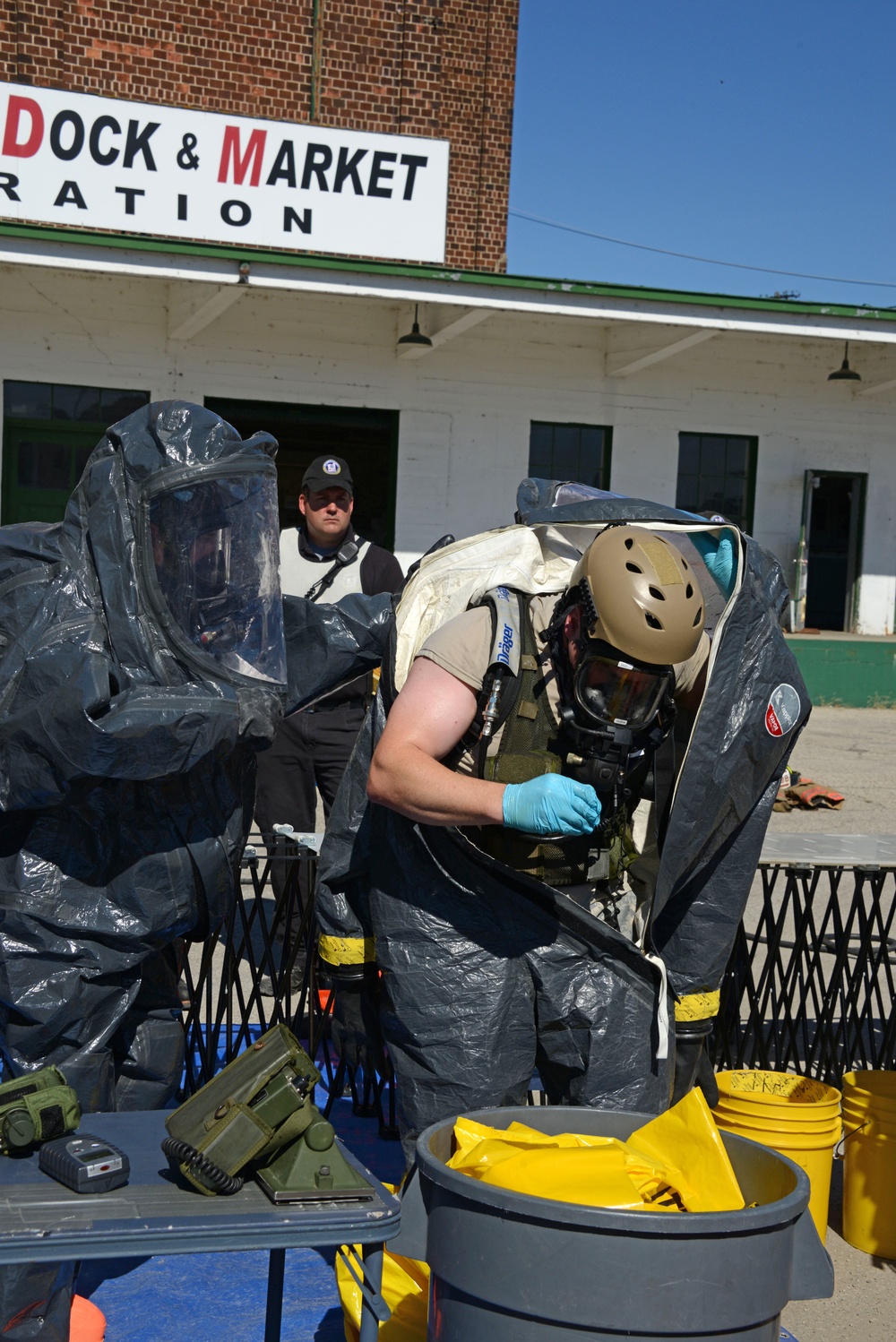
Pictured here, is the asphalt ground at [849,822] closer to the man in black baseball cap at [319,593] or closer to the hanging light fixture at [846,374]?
the man in black baseball cap at [319,593]

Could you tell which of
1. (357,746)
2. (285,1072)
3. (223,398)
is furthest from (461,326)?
(285,1072)

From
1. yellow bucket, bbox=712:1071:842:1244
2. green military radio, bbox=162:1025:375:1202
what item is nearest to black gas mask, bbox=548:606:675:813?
green military radio, bbox=162:1025:375:1202

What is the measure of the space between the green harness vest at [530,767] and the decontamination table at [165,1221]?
2.51 ft

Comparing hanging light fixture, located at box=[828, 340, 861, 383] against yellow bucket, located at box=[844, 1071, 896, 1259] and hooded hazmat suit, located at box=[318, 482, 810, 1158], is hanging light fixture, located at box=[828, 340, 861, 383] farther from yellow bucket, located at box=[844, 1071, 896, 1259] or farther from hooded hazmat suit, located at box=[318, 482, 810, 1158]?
hooded hazmat suit, located at box=[318, 482, 810, 1158]

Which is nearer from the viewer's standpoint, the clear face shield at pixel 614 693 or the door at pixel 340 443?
the clear face shield at pixel 614 693

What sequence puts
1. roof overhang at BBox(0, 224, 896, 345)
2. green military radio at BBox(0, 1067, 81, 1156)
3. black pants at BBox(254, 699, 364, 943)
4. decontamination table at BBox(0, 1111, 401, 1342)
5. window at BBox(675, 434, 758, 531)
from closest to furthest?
decontamination table at BBox(0, 1111, 401, 1342) → green military radio at BBox(0, 1067, 81, 1156) → black pants at BBox(254, 699, 364, 943) → roof overhang at BBox(0, 224, 896, 345) → window at BBox(675, 434, 758, 531)

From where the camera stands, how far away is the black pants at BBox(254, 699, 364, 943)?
17.3ft

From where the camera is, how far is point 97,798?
267 cm

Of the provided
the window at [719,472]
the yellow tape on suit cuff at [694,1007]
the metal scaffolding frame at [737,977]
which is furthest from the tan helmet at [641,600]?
the window at [719,472]

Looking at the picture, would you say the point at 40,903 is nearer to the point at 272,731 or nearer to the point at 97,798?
the point at 97,798

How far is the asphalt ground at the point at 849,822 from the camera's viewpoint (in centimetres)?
320

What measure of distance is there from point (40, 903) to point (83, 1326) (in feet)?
3.29

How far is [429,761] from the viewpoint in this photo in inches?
94.7

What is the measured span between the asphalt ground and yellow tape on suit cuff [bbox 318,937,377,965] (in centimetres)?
149
